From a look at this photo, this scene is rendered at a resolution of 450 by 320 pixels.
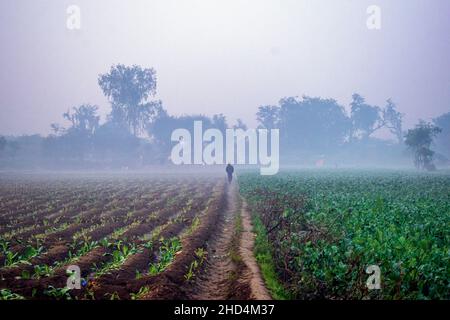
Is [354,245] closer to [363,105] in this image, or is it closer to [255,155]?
[255,155]

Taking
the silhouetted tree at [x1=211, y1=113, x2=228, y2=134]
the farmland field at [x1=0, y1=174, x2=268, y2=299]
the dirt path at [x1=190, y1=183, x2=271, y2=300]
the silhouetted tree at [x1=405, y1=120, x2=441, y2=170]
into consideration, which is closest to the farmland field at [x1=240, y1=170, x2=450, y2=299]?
the dirt path at [x1=190, y1=183, x2=271, y2=300]

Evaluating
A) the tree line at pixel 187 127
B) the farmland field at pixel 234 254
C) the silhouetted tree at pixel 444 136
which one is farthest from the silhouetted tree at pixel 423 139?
the silhouetted tree at pixel 444 136

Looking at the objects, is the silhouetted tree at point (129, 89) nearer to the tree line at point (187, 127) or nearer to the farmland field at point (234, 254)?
the tree line at point (187, 127)

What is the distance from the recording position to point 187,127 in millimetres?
99688

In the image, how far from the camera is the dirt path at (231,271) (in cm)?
716

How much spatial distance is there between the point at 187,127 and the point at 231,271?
92.5m

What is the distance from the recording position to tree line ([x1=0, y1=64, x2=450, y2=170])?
74.4 meters

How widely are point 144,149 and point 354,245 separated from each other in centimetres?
8053

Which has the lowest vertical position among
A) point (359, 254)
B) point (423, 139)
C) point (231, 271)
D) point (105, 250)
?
point (231, 271)

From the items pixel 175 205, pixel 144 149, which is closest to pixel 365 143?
pixel 144 149

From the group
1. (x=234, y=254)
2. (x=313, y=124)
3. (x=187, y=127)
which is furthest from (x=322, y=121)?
(x=234, y=254)

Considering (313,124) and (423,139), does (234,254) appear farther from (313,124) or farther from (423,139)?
(313,124)

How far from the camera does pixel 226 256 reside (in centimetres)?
1030
